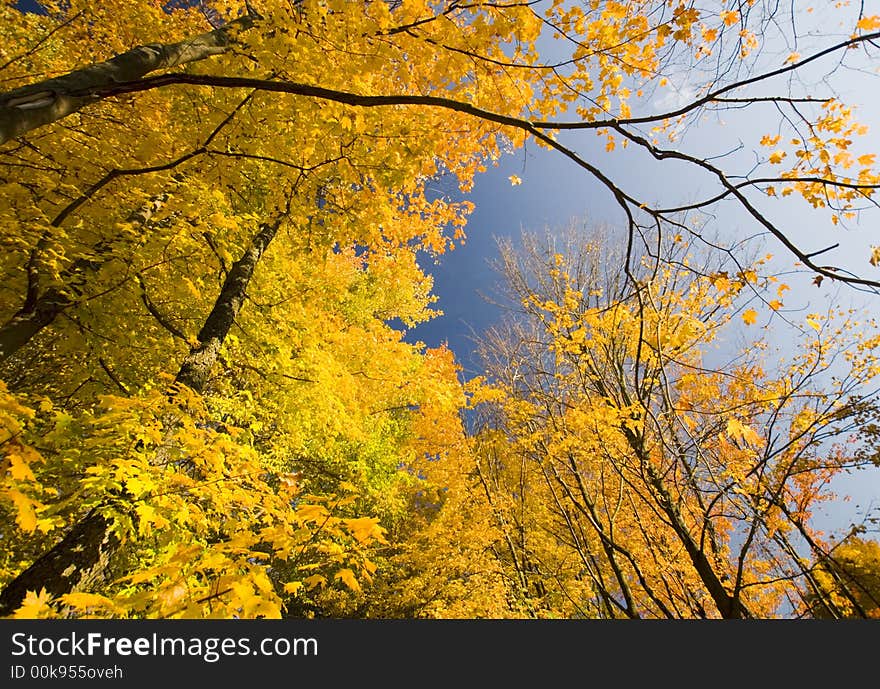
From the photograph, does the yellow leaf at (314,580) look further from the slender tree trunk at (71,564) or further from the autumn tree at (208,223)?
the slender tree trunk at (71,564)

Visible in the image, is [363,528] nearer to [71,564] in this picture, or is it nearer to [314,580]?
[314,580]

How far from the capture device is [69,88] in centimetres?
211

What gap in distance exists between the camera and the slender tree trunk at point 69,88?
1.87 metres

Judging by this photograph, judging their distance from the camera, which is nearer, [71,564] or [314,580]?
[314,580]

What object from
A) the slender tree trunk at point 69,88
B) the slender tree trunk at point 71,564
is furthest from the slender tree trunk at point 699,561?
the slender tree trunk at point 69,88

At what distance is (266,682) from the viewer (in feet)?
5.28

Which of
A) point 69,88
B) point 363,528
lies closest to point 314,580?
point 363,528

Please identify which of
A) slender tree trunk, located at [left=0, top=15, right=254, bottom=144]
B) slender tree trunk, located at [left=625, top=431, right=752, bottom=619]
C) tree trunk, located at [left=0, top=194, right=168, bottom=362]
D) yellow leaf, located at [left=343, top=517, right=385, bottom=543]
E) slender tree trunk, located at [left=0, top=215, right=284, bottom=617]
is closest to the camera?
yellow leaf, located at [left=343, top=517, right=385, bottom=543]

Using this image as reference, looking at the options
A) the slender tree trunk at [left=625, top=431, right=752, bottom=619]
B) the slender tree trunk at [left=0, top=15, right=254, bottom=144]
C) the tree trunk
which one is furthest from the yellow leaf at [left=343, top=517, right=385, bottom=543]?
the slender tree trunk at [left=625, top=431, right=752, bottom=619]

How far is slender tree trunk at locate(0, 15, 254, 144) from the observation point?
1.87m

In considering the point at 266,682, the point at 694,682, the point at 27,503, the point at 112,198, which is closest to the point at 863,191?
the point at 694,682

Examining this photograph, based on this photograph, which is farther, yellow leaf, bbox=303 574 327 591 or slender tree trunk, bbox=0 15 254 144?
slender tree trunk, bbox=0 15 254 144

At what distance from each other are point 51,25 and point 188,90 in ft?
17.4

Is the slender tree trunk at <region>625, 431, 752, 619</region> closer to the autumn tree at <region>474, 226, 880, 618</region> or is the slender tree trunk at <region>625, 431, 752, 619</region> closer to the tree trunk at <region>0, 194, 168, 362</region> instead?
the autumn tree at <region>474, 226, 880, 618</region>
